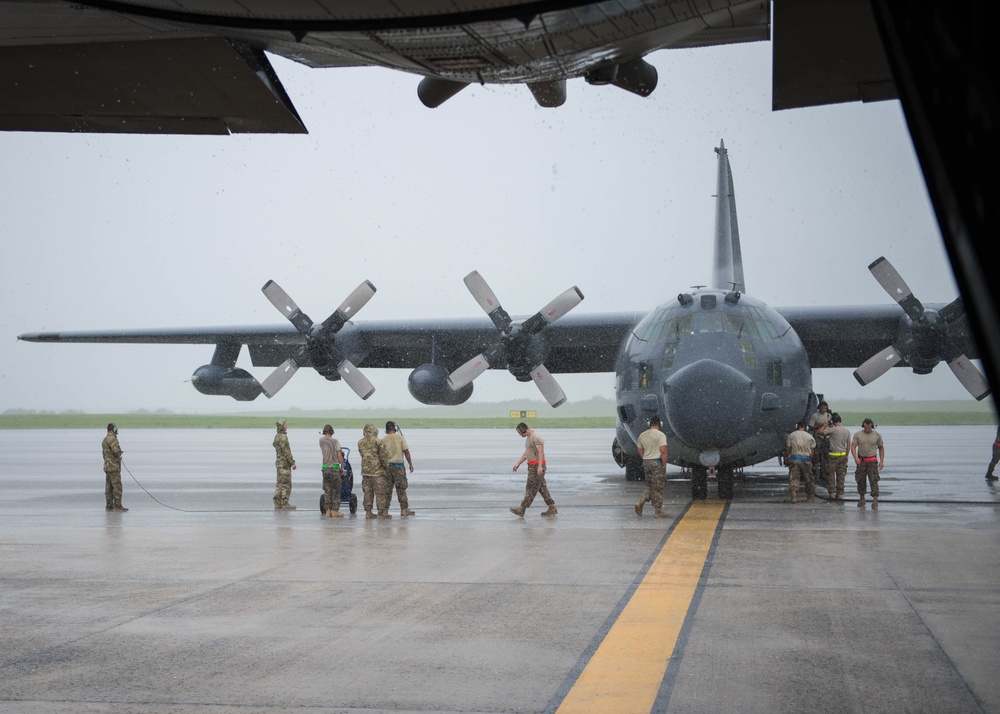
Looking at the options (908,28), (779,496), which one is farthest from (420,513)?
(908,28)

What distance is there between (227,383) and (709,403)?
44.3 feet

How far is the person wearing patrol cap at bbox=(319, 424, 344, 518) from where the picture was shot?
1399cm

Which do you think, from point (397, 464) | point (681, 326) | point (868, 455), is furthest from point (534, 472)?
point (868, 455)

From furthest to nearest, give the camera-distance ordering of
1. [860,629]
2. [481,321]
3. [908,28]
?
[481,321] → [860,629] → [908,28]

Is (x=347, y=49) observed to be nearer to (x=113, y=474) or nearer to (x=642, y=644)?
(x=642, y=644)

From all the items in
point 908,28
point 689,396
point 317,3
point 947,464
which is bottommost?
point 947,464

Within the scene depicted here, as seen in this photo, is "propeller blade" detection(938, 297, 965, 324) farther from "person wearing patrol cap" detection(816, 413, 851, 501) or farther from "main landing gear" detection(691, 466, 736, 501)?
"main landing gear" detection(691, 466, 736, 501)

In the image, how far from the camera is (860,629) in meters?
6.53

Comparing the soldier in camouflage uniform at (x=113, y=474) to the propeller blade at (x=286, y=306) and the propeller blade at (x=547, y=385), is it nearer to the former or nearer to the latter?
the propeller blade at (x=286, y=306)

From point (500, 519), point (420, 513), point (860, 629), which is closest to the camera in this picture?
point (860, 629)

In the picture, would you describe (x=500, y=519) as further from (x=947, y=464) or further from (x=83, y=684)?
(x=947, y=464)

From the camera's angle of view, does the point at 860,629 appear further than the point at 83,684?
Yes

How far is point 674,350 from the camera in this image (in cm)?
1528

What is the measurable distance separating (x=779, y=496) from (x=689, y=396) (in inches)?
168
